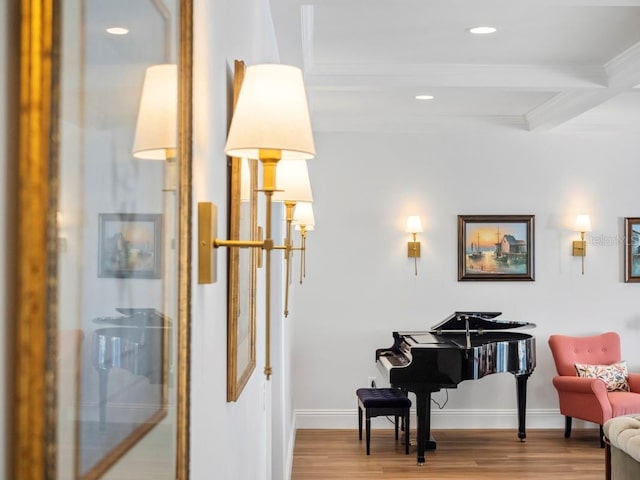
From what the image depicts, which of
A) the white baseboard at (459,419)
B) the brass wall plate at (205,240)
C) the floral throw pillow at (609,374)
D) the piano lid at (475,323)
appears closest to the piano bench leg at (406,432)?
the piano lid at (475,323)

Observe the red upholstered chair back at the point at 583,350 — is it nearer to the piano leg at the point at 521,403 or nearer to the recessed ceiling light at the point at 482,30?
the piano leg at the point at 521,403

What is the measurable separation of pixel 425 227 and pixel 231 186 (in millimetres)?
6035

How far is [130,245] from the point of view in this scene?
1.06 meters

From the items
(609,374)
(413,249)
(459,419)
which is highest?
(413,249)

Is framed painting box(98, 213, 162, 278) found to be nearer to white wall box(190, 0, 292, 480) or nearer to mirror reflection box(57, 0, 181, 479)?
mirror reflection box(57, 0, 181, 479)

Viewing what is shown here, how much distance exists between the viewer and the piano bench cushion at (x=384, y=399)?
6.95m

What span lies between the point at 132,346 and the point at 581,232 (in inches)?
292

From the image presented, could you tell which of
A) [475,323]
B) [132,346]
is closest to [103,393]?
[132,346]

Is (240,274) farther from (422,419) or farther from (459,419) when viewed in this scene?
(459,419)

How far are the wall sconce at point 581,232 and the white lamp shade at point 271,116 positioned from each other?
673 centimetres

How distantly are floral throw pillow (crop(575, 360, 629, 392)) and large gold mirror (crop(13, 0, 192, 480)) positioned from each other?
677 centimetres

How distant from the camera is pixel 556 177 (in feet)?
26.5

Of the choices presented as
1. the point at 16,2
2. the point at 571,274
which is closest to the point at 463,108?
the point at 571,274

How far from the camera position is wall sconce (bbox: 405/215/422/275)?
7863 mm
